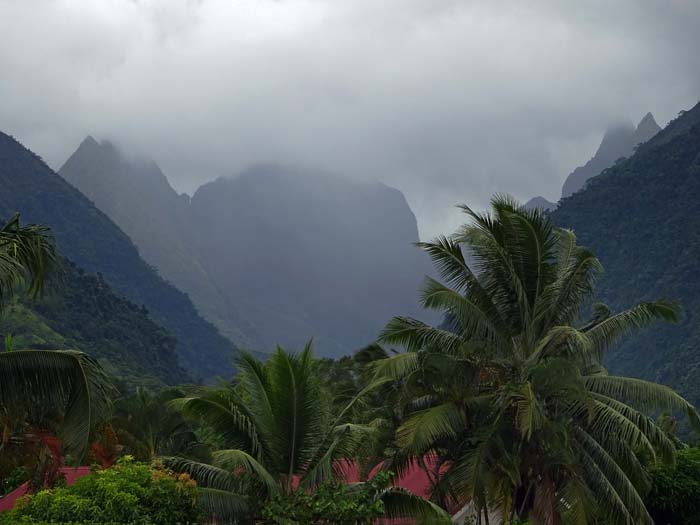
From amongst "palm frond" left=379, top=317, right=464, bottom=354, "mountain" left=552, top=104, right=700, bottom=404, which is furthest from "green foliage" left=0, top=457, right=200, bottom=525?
"mountain" left=552, top=104, right=700, bottom=404

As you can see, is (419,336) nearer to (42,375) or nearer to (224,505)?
(224,505)

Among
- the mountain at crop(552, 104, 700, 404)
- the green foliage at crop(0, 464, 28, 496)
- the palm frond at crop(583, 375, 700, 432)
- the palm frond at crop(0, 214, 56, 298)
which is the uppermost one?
the mountain at crop(552, 104, 700, 404)

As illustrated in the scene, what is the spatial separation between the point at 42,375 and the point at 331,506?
4.62m

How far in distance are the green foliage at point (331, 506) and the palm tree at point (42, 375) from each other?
3.18 metres

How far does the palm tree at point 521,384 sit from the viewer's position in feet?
54.1

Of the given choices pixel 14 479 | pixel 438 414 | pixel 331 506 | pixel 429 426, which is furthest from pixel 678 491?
pixel 14 479

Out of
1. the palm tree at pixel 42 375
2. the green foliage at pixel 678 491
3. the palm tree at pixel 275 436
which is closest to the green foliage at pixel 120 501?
the palm tree at pixel 275 436

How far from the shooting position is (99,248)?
16612 centimetres

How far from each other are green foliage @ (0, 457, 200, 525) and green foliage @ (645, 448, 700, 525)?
1299cm

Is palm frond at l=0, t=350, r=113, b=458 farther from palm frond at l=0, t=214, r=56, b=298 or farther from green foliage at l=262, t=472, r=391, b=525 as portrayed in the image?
green foliage at l=262, t=472, r=391, b=525

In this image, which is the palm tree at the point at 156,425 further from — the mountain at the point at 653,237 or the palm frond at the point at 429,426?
the mountain at the point at 653,237

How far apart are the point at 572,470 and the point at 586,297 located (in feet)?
11.2

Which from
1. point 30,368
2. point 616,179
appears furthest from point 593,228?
point 30,368

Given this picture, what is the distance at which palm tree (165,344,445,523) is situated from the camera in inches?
610
